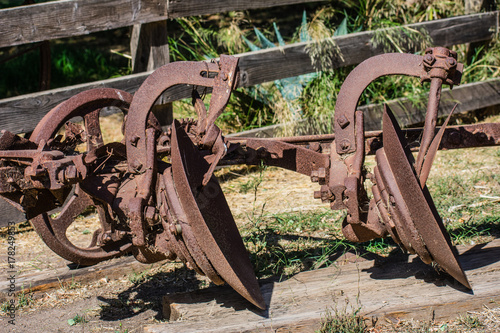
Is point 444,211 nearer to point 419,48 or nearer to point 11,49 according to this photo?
point 419,48

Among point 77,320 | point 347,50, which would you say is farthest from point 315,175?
point 347,50

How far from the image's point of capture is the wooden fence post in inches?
187

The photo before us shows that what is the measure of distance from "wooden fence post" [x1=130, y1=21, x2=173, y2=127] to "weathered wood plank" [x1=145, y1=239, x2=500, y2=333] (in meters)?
2.26

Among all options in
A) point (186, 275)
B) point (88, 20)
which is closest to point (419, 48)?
point (88, 20)

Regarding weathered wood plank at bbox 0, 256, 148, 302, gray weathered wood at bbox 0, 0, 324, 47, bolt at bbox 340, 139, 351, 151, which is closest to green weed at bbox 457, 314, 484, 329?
bolt at bbox 340, 139, 351, 151

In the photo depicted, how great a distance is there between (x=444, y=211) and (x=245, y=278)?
1.95 m

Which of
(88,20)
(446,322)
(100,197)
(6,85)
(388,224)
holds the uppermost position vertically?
(88,20)

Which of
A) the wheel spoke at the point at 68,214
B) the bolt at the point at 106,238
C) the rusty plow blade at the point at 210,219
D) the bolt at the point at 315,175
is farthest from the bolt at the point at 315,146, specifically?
the wheel spoke at the point at 68,214

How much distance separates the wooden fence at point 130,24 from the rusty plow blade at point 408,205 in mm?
2641

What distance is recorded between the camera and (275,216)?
427cm

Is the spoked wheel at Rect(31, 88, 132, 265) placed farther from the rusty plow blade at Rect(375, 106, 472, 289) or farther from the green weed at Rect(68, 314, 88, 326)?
the rusty plow blade at Rect(375, 106, 472, 289)

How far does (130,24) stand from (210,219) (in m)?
2.40

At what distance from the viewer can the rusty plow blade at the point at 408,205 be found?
244 centimetres

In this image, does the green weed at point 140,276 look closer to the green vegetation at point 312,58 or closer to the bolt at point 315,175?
the bolt at point 315,175
